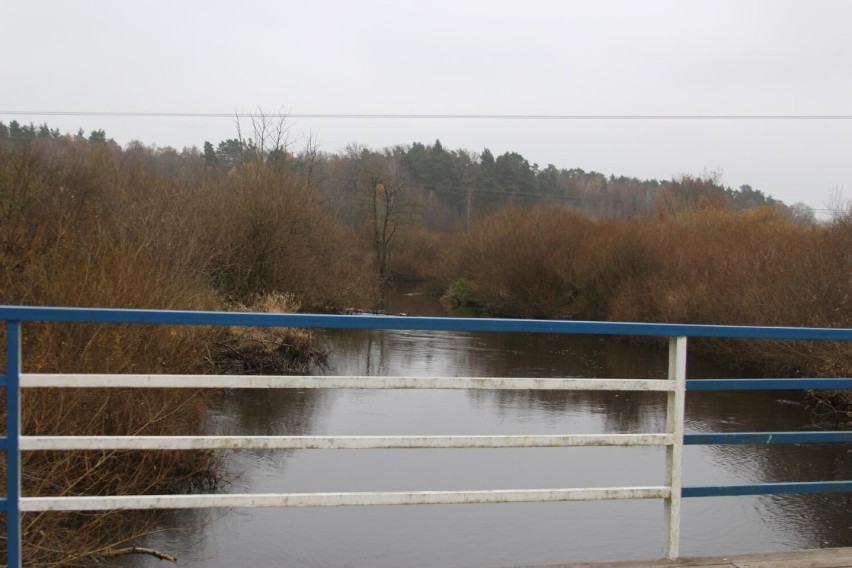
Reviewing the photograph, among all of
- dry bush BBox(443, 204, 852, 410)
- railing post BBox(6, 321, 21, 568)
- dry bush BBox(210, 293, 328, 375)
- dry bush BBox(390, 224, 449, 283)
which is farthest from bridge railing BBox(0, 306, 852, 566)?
dry bush BBox(390, 224, 449, 283)

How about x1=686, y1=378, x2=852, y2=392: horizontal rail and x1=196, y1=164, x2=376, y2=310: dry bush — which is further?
x1=196, y1=164, x2=376, y2=310: dry bush

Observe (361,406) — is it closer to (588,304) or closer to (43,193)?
(43,193)

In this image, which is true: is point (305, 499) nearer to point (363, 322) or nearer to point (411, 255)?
point (363, 322)

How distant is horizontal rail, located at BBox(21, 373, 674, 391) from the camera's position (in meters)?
2.66

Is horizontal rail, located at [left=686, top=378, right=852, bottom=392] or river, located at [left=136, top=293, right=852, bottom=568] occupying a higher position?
horizontal rail, located at [left=686, top=378, right=852, bottom=392]

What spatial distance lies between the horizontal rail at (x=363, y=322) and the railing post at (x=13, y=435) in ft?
0.30

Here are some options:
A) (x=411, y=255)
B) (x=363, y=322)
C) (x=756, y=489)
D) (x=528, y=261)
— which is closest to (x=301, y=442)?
(x=363, y=322)

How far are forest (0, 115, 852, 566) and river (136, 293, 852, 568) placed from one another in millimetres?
1078

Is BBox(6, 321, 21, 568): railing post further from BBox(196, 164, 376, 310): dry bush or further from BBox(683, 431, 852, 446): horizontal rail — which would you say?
BBox(196, 164, 376, 310): dry bush

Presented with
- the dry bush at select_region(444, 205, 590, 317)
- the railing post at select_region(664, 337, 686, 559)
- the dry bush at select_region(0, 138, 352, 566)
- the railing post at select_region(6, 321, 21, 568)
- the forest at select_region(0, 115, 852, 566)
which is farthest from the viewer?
the dry bush at select_region(444, 205, 590, 317)

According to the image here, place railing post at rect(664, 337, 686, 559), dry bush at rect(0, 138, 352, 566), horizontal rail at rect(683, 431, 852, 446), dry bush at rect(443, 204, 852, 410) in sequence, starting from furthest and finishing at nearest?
1. dry bush at rect(443, 204, 852, 410)
2. dry bush at rect(0, 138, 352, 566)
3. horizontal rail at rect(683, 431, 852, 446)
4. railing post at rect(664, 337, 686, 559)

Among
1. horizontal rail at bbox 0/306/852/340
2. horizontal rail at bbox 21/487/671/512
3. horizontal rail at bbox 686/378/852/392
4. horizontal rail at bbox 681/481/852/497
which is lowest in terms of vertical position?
horizontal rail at bbox 681/481/852/497

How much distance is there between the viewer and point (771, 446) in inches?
498

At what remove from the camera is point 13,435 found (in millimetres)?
2645
